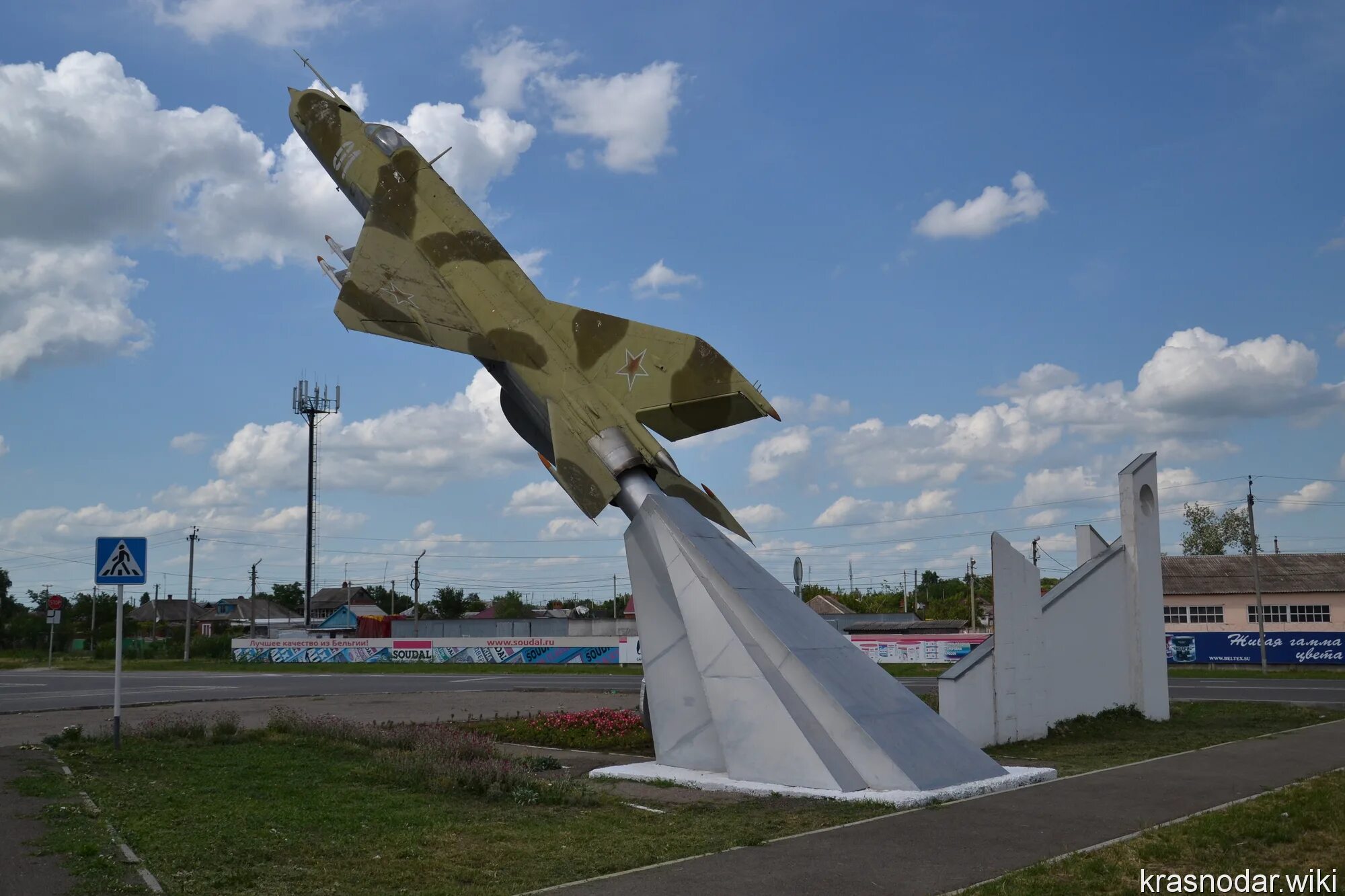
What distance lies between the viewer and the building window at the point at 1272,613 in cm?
4584

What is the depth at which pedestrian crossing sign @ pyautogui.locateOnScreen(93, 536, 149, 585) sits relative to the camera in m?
13.6

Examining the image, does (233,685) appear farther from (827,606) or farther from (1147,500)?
(827,606)

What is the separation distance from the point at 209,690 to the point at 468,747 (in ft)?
67.5

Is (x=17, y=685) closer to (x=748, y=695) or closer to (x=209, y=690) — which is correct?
(x=209, y=690)

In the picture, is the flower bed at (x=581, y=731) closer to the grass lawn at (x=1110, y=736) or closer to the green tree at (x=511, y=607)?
the grass lawn at (x=1110, y=736)

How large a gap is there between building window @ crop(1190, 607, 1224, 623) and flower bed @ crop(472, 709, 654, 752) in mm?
38239

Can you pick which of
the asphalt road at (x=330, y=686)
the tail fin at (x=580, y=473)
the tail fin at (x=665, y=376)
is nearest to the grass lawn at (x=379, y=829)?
the tail fin at (x=580, y=473)

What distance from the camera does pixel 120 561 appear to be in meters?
13.8

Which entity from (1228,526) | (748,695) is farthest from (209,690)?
(1228,526)

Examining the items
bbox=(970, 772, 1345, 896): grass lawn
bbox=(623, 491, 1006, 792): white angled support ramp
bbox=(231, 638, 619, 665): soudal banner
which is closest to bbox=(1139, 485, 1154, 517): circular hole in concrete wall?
bbox=(623, 491, 1006, 792): white angled support ramp

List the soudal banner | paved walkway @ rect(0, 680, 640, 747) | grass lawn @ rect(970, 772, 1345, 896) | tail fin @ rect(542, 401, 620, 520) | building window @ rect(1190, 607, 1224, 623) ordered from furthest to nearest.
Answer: the soudal banner < building window @ rect(1190, 607, 1224, 623) < paved walkway @ rect(0, 680, 640, 747) < tail fin @ rect(542, 401, 620, 520) < grass lawn @ rect(970, 772, 1345, 896)

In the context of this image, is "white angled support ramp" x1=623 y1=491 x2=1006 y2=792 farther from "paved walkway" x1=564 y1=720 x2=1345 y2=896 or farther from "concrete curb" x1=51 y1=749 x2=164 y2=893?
"concrete curb" x1=51 y1=749 x2=164 y2=893

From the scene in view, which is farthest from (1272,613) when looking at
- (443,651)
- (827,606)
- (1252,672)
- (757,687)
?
(757,687)

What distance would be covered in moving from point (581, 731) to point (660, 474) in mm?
5775
